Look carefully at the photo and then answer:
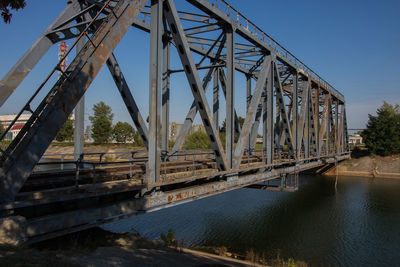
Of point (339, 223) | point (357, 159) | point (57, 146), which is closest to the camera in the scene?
point (339, 223)

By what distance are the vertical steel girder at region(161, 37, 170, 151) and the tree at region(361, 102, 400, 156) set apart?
4812cm

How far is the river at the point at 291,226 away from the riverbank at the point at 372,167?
17.5 meters

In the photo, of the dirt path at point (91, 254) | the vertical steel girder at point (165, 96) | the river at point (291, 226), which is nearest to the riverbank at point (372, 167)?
the river at point (291, 226)

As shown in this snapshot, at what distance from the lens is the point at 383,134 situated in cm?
4988

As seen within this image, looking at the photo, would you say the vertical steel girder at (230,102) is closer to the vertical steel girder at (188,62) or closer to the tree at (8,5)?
the vertical steel girder at (188,62)

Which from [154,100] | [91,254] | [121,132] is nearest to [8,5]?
[154,100]

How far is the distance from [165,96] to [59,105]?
27.0 feet

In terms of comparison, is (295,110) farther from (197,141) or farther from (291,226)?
(197,141)

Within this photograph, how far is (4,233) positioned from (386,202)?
3130cm

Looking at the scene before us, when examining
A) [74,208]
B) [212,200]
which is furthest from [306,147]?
[74,208]

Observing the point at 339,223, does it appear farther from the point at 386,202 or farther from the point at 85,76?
the point at 85,76

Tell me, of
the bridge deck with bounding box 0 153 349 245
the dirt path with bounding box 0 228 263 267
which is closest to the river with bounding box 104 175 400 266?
the dirt path with bounding box 0 228 263 267

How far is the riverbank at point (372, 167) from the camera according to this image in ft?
148

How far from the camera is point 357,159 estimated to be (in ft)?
166
